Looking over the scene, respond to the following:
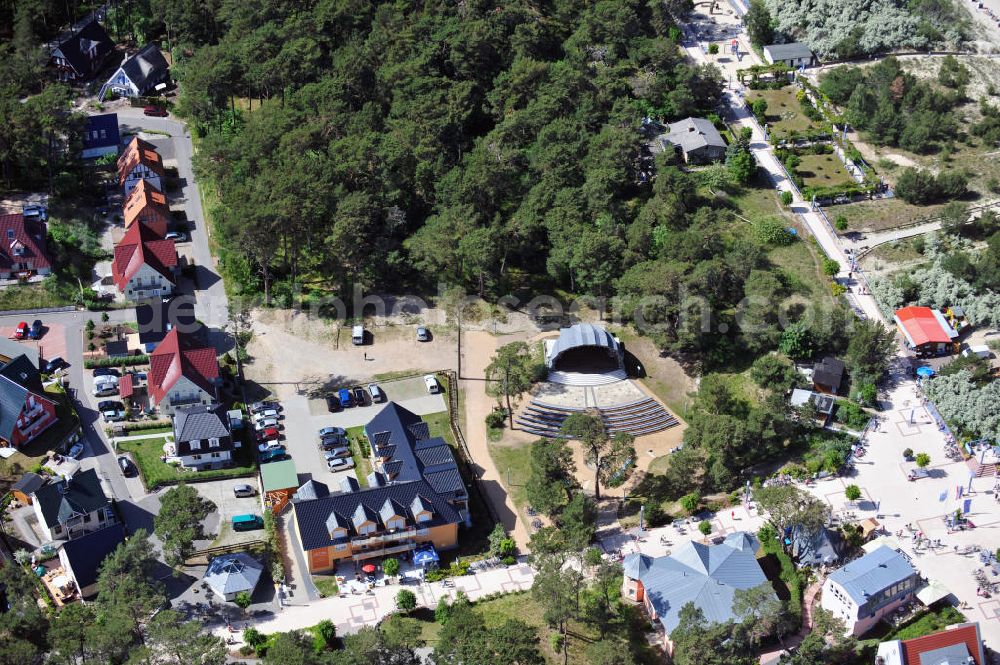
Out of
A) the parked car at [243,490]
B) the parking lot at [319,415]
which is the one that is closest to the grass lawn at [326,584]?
the parking lot at [319,415]

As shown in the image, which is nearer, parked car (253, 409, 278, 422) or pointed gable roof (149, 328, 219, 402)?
pointed gable roof (149, 328, 219, 402)

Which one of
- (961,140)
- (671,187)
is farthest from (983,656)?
(961,140)

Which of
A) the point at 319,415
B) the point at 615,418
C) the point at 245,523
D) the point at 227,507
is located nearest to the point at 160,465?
the point at 227,507

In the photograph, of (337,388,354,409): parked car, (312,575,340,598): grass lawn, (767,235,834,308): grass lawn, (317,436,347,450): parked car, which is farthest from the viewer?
(767,235,834,308): grass lawn

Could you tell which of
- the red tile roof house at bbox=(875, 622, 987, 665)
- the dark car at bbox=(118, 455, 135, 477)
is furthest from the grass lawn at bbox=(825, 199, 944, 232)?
the dark car at bbox=(118, 455, 135, 477)

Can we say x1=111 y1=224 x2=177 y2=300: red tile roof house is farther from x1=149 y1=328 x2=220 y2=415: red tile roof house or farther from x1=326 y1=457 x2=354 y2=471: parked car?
x1=326 y1=457 x2=354 y2=471: parked car

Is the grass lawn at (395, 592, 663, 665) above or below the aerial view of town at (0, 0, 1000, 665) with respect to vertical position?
below

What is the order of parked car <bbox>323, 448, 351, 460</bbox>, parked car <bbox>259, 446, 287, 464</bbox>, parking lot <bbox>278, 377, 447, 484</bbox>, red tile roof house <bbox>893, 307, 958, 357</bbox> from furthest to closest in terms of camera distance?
red tile roof house <bbox>893, 307, 958, 357</bbox>, parked car <bbox>323, 448, 351, 460</bbox>, parked car <bbox>259, 446, 287, 464</bbox>, parking lot <bbox>278, 377, 447, 484</bbox>

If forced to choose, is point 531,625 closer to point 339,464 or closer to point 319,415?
point 339,464
